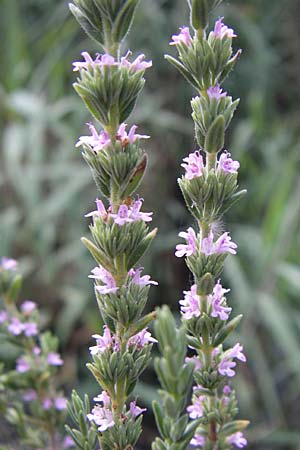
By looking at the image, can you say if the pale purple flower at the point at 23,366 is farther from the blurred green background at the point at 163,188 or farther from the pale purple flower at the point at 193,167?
the blurred green background at the point at 163,188

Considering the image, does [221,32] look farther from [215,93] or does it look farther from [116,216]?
[116,216]

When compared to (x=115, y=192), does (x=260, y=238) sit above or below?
above

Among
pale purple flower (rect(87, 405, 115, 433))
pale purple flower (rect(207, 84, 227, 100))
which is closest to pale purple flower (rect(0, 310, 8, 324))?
pale purple flower (rect(87, 405, 115, 433))

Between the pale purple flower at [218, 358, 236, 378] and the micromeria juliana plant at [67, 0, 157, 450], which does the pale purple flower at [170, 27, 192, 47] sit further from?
the pale purple flower at [218, 358, 236, 378]

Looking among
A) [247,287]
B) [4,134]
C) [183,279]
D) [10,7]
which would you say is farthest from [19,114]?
[247,287]

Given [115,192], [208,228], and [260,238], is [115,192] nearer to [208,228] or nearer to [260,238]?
[208,228]
